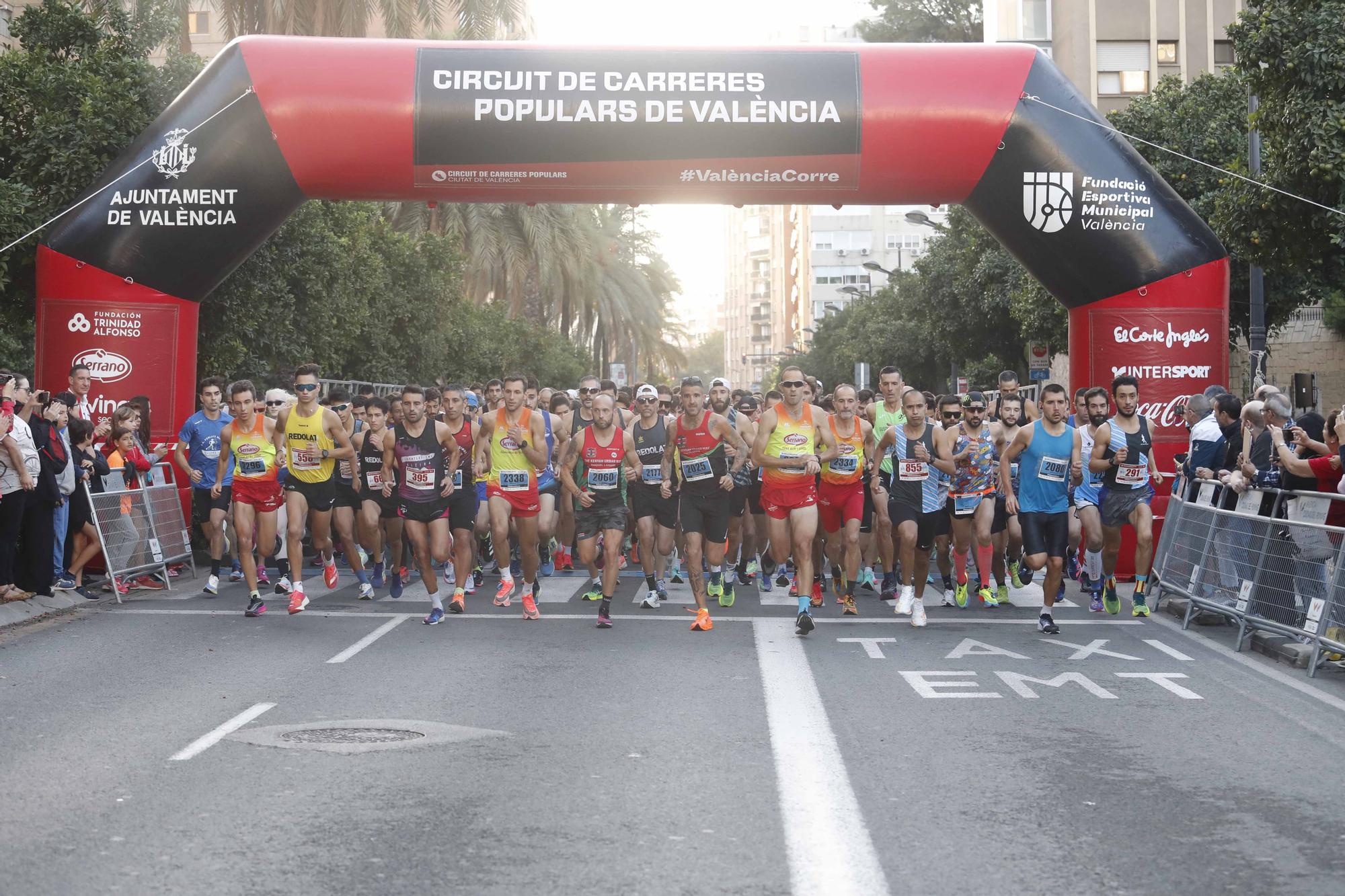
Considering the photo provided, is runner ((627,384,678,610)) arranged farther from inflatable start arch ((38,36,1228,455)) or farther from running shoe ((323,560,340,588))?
running shoe ((323,560,340,588))

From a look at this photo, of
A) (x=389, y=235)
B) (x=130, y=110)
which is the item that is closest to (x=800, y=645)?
(x=130, y=110)

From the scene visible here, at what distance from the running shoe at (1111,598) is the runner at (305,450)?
6.43 metres

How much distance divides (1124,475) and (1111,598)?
1.03m

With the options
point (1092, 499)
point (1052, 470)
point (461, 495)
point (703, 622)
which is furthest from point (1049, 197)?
point (461, 495)

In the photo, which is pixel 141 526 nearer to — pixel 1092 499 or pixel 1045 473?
pixel 1045 473

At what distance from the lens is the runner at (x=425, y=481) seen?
12305 millimetres

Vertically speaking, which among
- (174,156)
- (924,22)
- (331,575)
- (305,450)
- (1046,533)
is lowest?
(331,575)

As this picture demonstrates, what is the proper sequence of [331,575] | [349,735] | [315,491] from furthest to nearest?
[331,575] < [315,491] < [349,735]

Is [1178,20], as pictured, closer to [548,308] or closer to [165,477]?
[548,308]

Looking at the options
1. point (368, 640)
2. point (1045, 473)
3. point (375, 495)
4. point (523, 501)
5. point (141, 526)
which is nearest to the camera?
point (368, 640)

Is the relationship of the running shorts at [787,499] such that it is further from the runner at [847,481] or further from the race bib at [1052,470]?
the race bib at [1052,470]

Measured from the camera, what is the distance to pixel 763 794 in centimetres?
618

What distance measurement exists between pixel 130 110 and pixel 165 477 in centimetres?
475

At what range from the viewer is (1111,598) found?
41.9ft
